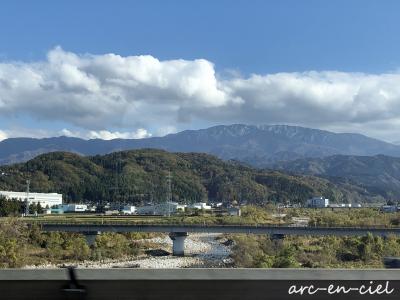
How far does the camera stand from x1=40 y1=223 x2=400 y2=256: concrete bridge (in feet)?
255

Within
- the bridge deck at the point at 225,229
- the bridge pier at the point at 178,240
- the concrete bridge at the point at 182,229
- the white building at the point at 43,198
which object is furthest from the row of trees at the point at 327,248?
the white building at the point at 43,198

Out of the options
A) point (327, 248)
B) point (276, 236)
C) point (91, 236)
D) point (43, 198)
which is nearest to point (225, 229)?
point (276, 236)

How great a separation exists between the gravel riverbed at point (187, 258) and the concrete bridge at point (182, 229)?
9.35 feet

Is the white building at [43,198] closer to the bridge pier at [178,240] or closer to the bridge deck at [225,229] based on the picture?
the bridge deck at [225,229]

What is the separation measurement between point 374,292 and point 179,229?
7697cm

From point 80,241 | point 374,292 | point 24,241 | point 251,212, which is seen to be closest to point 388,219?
point 251,212

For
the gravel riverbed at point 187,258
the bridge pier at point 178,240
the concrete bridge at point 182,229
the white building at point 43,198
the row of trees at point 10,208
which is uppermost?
the white building at point 43,198

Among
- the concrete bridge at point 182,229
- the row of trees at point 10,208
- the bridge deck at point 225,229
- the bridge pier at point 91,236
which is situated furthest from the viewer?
the row of trees at point 10,208

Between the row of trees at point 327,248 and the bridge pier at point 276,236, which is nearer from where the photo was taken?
the row of trees at point 327,248

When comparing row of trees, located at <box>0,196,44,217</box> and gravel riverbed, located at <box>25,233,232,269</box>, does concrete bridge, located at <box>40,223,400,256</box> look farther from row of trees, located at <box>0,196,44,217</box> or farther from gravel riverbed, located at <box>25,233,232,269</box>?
row of trees, located at <box>0,196,44,217</box>

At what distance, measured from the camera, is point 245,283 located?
7.57 metres

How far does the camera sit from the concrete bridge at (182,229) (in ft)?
255

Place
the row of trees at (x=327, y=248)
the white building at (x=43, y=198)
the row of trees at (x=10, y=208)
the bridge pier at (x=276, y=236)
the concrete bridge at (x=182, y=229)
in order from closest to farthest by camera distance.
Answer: the row of trees at (x=327, y=248), the concrete bridge at (x=182, y=229), the bridge pier at (x=276, y=236), the row of trees at (x=10, y=208), the white building at (x=43, y=198)

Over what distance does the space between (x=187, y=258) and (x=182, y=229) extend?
30.3ft
